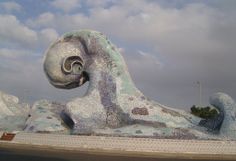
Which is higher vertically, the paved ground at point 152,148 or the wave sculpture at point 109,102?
the wave sculpture at point 109,102

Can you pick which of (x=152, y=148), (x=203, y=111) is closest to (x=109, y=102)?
(x=152, y=148)

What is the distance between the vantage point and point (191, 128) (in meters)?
30.1

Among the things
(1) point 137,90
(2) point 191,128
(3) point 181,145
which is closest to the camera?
(3) point 181,145

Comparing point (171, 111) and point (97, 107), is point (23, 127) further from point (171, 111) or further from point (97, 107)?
point (171, 111)

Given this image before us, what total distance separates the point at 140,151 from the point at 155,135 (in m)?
1.77

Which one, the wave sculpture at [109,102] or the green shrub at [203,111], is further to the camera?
the green shrub at [203,111]

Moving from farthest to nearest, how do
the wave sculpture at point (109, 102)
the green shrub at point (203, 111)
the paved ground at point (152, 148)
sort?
the green shrub at point (203, 111), the wave sculpture at point (109, 102), the paved ground at point (152, 148)

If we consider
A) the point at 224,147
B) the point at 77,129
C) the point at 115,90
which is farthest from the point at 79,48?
the point at 224,147

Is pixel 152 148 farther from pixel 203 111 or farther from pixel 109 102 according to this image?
pixel 203 111

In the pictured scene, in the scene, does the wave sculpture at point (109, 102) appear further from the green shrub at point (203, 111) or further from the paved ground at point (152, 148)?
the green shrub at point (203, 111)

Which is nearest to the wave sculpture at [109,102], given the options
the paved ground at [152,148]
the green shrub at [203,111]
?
the paved ground at [152,148]

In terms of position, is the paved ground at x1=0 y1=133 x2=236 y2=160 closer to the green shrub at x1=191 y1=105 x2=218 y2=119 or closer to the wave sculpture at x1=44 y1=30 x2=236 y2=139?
the wave sculpture at x1=44 y1=30 x2=236 y2=139

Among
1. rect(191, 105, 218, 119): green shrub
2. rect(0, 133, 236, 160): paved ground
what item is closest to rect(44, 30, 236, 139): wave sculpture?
rect(0, 133, 236, 160): paved ground

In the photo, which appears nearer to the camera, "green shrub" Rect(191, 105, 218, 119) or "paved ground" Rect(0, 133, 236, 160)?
"paved ground" Rect(0, 133, 236, 160)
